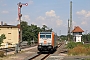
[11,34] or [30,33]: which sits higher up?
[30,33]

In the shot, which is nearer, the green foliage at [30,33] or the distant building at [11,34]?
the distant building at [11,34]

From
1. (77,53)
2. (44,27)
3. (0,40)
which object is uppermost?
(44,27)

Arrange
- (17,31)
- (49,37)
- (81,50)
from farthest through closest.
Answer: (17,31), (49,37), (81,50)

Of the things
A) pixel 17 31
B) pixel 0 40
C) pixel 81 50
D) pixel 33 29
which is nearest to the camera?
pixel 0 40

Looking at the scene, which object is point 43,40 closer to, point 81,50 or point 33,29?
point 81,50

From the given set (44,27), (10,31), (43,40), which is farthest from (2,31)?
(44,27)

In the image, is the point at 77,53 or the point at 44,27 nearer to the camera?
the point at 77,53

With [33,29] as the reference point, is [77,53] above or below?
below

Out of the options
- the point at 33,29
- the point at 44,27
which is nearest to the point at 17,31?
the point at 33,29

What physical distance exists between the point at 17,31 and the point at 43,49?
28.9m

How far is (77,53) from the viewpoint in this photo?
2584 centimetres

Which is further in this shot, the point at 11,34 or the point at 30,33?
the point at 30,33

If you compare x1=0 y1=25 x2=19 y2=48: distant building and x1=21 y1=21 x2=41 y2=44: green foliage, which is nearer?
x1=0 y1=25 x2=19 y2=48: distant building

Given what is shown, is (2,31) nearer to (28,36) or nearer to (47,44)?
(28,36)
